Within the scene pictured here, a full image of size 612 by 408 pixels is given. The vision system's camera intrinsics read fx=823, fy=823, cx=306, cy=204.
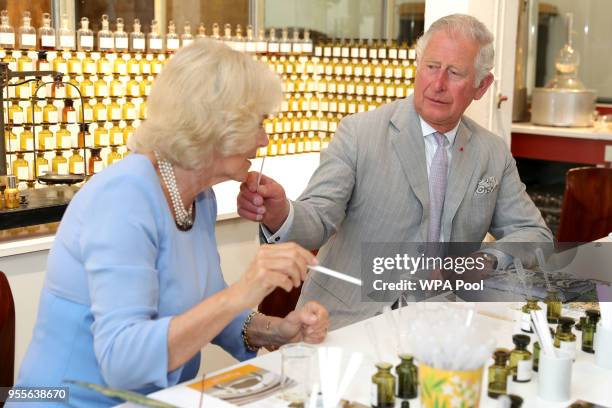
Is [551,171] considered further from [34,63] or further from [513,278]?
[513,278]

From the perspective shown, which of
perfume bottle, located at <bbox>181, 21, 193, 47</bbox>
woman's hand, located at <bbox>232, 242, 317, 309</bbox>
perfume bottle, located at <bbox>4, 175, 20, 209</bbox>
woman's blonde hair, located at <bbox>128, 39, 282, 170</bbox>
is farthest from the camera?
perfume bottle, located at <bbox>181, 21, 193, 47</bbox>

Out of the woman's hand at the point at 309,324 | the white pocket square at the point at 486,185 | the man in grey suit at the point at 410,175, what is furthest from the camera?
the white pocket square at the point at 486,185

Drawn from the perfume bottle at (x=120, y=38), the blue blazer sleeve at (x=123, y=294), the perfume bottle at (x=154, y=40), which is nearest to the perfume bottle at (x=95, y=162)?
the perfume bottle at (x=120, y=38)

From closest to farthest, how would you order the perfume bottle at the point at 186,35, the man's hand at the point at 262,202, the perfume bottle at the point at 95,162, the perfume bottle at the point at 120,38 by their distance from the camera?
the man's hand at the point at 262,202
the perfume bottle at the point at 95,162
the perfume bottle at the point at 120,38
the perfume bottle at the point at 186,35

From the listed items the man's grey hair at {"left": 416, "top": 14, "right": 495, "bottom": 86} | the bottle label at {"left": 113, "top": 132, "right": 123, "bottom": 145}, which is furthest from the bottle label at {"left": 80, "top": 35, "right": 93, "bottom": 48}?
the man's grey hair at {"left": 416, "top": 14, "right": 495, "bottom": 86}

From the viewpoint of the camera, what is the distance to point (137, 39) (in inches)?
221

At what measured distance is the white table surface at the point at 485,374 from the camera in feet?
5.38

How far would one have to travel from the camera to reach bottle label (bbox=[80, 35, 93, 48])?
5.29 m

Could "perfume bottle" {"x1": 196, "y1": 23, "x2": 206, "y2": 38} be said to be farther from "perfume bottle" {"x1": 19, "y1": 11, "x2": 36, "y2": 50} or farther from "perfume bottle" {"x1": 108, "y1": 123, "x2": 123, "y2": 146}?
"perfume bottle" {"x1": 19, "y1": 11, "x2": 36, "y2": 50}

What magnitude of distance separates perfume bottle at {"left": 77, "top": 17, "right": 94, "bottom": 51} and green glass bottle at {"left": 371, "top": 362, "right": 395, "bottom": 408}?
13.9 ft

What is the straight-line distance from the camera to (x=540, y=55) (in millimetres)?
7742

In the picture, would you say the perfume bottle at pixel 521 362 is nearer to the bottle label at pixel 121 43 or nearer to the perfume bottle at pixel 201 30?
the bottle label at pixel 121 43

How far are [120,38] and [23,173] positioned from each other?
1.20 meters

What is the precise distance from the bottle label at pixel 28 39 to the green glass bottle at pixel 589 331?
3.97m
